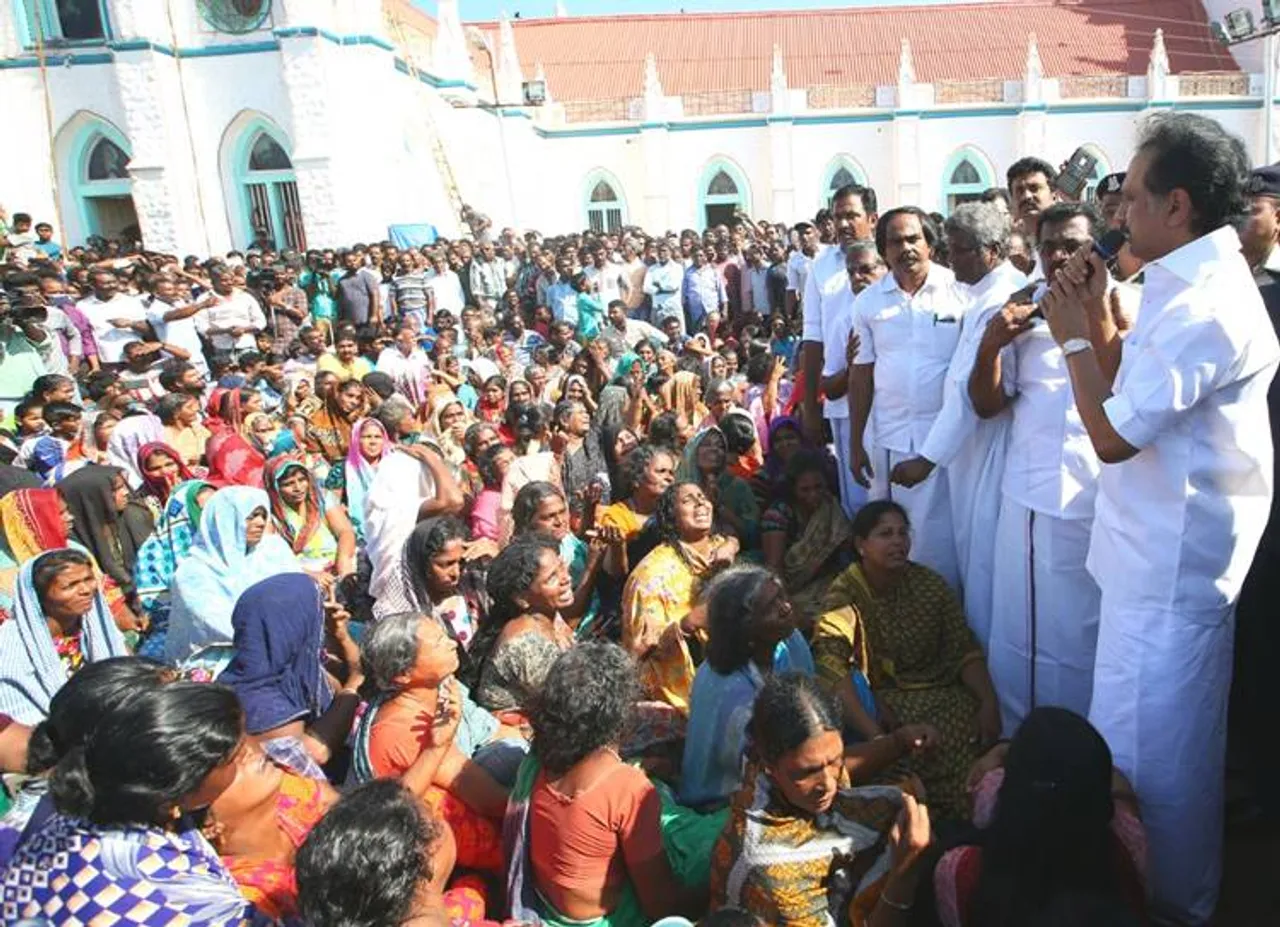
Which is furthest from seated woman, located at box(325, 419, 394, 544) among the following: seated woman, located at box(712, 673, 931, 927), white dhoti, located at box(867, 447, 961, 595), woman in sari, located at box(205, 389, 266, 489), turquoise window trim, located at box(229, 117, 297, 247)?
turquoise window trim, located at box(229, 117, 297, 247)

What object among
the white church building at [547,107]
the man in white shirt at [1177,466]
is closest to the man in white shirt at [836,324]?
the man in white shirt at [1177,466]

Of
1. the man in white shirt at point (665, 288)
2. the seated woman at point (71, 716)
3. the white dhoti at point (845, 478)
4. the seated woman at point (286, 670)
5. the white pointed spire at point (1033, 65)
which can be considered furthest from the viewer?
the white pointed spire at point (1033, 65)

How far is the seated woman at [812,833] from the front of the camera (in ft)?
6.35

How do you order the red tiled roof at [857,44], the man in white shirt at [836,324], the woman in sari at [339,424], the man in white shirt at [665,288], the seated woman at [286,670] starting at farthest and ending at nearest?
the red tiled roof at [857,44] → the man in white shirt at [665,288] → the woman in sari at [339,424] → the man in white shirt at [836,324] → the seated woman at [286,670]

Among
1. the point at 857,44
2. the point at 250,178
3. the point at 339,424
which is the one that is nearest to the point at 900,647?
the point at 339,424

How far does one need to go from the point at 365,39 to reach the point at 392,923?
16.0 m

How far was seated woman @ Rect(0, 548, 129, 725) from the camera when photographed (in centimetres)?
316

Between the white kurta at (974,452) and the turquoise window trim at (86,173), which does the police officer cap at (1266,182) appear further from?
the turquoise window trim at (86,173)

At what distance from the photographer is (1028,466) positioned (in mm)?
2721

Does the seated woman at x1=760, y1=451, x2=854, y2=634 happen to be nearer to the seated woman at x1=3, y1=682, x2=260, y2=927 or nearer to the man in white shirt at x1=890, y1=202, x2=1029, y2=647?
the man in white shirt at x1=890, y1=202, x2=1029, y2=647

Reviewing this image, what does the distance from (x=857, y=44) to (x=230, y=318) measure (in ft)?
83.6

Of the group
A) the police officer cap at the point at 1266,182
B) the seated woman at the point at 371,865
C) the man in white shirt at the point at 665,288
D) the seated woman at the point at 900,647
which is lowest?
the seated woman at the point at 900,647

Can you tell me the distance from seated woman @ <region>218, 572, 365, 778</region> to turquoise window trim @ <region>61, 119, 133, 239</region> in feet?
48.2

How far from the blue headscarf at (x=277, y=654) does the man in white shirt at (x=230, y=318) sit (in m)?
5.97
